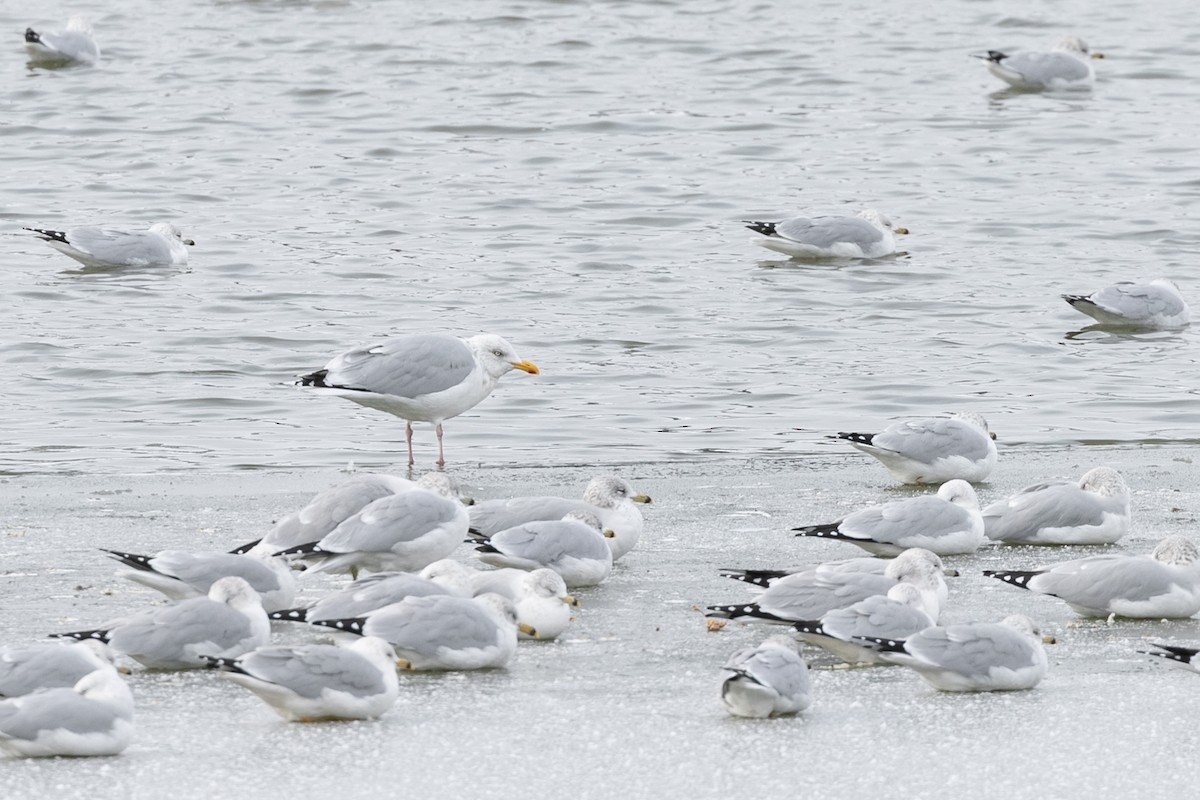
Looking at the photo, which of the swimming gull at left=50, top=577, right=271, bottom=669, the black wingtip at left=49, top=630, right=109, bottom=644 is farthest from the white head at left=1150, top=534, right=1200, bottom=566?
the black wingtip at left=49, top=630, right=109, bottom=644

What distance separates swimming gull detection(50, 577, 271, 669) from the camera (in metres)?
6.46

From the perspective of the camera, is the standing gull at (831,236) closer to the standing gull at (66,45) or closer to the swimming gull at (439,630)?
the swimming gull at (439,630)

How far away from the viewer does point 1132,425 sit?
450 inches

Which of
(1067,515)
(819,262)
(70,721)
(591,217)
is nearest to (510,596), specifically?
(70,721)

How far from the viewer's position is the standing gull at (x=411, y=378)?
33.9 feet

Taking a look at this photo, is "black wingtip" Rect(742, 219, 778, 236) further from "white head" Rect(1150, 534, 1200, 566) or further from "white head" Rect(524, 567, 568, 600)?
"white head" Rect(524, 567, 568, 600)

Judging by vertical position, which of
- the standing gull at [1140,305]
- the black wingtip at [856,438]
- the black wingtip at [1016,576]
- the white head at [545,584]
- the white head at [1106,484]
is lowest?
the standing gull at [1140,305]

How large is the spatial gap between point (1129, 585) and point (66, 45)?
19.5 metres

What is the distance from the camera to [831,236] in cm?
1639

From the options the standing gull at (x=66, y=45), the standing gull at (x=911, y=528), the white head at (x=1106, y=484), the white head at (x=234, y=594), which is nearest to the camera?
the white head at (x=234, y=594)

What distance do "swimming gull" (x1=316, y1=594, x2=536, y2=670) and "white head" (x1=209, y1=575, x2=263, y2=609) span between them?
0.25 metres

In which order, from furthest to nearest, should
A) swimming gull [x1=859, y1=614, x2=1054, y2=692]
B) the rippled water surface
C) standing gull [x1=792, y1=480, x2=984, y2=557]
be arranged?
the rippled water surface < standing gull [x1=792, y1=480, x2=984, y2=557] < swimming gull [x1=859, y1=614, x2=1054, y2=692]

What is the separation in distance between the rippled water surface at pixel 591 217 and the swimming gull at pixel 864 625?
390 cm

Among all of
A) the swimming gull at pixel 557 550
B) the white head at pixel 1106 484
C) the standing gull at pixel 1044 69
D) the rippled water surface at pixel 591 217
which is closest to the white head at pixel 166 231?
the rippled water surface at pixel 591 217
